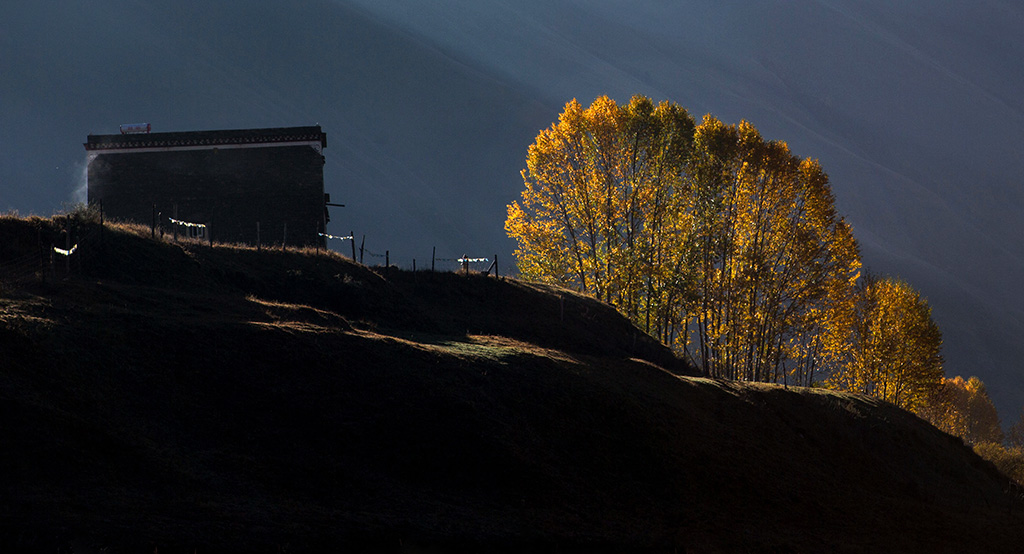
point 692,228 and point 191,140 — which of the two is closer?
point 191,140

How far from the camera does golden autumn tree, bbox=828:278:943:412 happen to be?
184 feet

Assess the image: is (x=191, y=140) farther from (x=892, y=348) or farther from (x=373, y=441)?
(x=892, y=348)

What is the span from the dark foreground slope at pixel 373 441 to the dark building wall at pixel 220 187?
1403 centimetres

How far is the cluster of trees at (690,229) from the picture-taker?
4972 centimetres

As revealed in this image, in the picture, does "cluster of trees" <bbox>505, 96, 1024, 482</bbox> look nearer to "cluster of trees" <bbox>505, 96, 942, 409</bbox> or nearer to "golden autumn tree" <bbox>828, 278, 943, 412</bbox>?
"cluster of trees" <bbox>505, 96, 942, 409</bbox>

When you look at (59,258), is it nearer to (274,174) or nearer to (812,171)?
(274,174)

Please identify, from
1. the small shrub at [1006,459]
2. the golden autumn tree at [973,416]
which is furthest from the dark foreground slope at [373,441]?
the golden autumn tree at [973,416]

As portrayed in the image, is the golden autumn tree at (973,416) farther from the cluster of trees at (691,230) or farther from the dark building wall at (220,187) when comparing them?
the dark building wall at (220,187)

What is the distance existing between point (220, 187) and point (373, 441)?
31901mm

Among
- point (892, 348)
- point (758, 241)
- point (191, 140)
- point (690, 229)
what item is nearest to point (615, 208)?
point (690, 229)

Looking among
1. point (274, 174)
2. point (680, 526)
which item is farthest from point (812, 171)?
point (680, 526)

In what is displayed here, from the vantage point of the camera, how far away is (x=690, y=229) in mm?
50250

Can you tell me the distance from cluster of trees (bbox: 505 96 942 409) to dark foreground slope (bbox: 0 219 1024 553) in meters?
16.6

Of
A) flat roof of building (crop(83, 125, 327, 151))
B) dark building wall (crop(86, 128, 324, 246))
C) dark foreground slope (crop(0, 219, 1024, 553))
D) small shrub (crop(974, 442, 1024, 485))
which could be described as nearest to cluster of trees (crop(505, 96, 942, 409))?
small shrub (crop(974, 442, 1024, 485))
